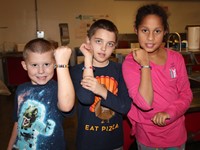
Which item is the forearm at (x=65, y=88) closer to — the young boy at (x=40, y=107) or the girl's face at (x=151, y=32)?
the young boy at (x=40, y=107)

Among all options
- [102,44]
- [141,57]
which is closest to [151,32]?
[141,57]

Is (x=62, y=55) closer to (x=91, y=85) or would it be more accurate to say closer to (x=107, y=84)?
(x=91, y=85)

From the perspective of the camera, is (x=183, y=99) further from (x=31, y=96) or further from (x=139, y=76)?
(x=31, y=96)

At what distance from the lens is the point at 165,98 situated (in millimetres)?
1123

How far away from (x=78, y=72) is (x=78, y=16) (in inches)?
177

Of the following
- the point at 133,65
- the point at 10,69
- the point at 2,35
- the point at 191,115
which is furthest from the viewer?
the point at 2,35

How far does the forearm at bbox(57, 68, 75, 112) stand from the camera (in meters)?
0.93

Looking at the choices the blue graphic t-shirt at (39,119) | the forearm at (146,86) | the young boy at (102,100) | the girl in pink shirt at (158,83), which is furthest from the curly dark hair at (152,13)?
the blue graphic t-shirt at (39,119)

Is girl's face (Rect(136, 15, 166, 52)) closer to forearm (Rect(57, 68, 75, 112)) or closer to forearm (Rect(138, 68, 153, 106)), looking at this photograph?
forearm (Rect(138, 68, 153, 106))

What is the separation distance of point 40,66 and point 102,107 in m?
0.37

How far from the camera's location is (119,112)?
42.5 inches

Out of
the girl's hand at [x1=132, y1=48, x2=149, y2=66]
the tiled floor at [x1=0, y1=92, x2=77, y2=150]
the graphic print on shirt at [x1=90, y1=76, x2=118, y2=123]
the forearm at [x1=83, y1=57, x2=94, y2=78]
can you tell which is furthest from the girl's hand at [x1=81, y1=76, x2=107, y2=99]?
the tiled floor at [x1=0, y1=92, x2=77, y2=150]

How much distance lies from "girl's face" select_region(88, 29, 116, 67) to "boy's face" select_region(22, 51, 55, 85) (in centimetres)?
22

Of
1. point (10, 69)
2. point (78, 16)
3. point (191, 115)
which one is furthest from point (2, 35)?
point (191, 115)
